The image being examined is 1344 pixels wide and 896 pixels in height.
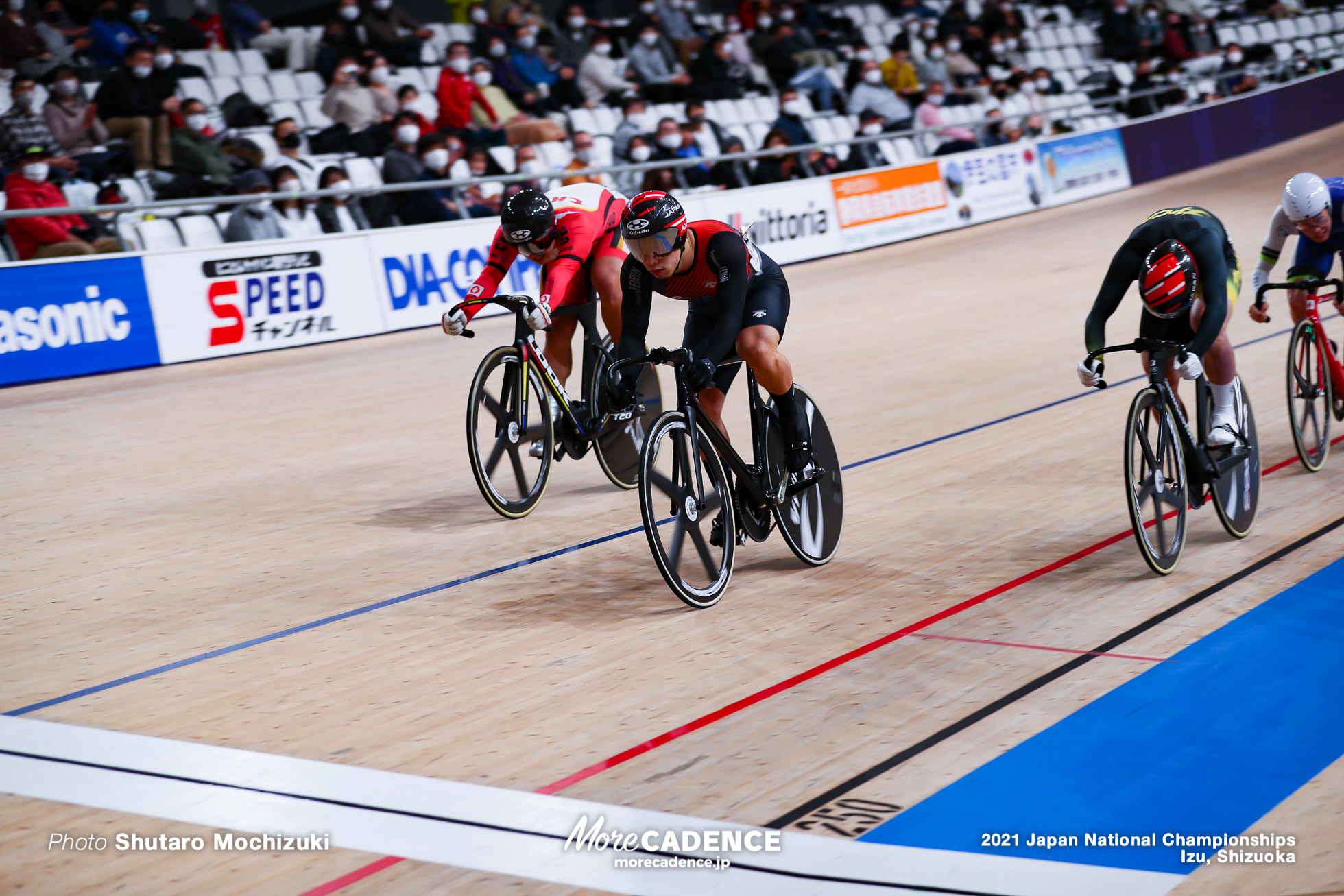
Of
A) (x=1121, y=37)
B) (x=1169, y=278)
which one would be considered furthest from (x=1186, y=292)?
(x=1121, y=37)

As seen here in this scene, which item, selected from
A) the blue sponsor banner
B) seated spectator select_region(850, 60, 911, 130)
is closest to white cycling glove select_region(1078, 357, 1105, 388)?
the blue sponsor banner

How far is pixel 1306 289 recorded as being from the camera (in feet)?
19.6

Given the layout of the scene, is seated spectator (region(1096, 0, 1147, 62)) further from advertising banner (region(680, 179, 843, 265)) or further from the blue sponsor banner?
the blue sponsor banner

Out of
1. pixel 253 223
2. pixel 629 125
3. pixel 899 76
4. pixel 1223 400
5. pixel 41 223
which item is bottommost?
pixel 1223 400

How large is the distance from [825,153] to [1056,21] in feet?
37.8

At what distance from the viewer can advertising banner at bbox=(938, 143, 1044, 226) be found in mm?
16906

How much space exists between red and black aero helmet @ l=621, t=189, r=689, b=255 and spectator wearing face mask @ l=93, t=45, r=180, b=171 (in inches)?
322

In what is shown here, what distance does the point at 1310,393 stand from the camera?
236 inches

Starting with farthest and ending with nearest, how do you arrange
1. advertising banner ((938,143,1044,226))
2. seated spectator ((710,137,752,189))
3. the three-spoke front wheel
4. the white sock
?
advertising banner ((938,143,1044,226)), seated spectator ((710,137,752,189)), the white sock, the three-spoke front wheel

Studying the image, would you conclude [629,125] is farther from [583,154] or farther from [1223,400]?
[1223,400]

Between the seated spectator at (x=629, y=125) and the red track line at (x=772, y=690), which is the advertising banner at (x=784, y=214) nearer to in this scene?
the seated spectator at (x=629, y=125)

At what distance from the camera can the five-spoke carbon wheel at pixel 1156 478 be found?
173 inches

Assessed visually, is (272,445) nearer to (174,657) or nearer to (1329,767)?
(174,657)

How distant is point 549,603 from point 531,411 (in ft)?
4.59
